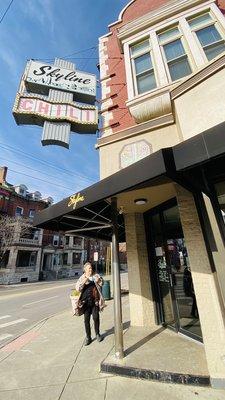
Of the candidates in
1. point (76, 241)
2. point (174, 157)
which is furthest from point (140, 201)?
point (76, 241)

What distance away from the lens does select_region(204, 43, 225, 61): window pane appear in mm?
6002

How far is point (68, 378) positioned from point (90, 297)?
5.49 ft

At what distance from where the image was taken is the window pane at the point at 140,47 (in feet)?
24.1

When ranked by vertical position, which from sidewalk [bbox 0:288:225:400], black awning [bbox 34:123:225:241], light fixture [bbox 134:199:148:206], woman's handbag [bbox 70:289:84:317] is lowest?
sidewalk [bbox 0:288:225:400]

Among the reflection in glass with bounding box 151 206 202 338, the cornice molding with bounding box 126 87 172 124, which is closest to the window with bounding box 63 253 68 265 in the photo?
the reflection in glass with bounding box 151 206 202 338

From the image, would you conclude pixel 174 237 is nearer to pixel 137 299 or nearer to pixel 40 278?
pixel 137 299

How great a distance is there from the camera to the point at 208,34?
6.44 meters

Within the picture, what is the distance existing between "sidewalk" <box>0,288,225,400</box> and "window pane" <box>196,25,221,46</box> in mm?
7531

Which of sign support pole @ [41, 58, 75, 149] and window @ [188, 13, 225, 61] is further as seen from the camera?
sign support pole @ [41, 58, 75, 149]

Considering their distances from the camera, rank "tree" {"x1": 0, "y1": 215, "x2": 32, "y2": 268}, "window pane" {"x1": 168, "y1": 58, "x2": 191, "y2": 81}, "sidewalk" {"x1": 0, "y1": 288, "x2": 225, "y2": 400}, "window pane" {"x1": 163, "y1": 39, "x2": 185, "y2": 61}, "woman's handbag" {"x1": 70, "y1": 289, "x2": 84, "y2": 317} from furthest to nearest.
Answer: "tree" {"x1": 0, "y1": 215, "x2": 32, "y2": 268}
"window pane" {"x1": 163, "y1": 39, "x2": 185, "y2": 61}
"window pane" {"x1": 168, "y1": 58, "x2": 191, "y2": 81}
"woman's handbag" {"x1": 70, "y1": 289, "x2": 84, "y2": 317}
"sidewalk" {"x1": 0, "y1": 288, "x2": 225, "y2": 400}

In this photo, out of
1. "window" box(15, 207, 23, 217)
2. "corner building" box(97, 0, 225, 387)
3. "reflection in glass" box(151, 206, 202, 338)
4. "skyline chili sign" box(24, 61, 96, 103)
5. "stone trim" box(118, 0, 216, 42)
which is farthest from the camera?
"window" box(15, 207, 23, 217)

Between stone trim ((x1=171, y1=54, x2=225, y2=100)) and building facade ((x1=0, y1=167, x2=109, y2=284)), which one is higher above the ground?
building facade ((x1=0, y1=167, x2=109, y2=284))

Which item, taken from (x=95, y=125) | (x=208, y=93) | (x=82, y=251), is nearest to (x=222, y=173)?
(x=208, y=93)

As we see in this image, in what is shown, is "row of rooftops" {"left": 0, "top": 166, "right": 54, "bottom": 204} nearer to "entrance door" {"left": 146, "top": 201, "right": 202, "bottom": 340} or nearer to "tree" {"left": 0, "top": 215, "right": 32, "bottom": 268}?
"tree" {"left": 0, "top": 215, "right": 32, "bottom": 268}
